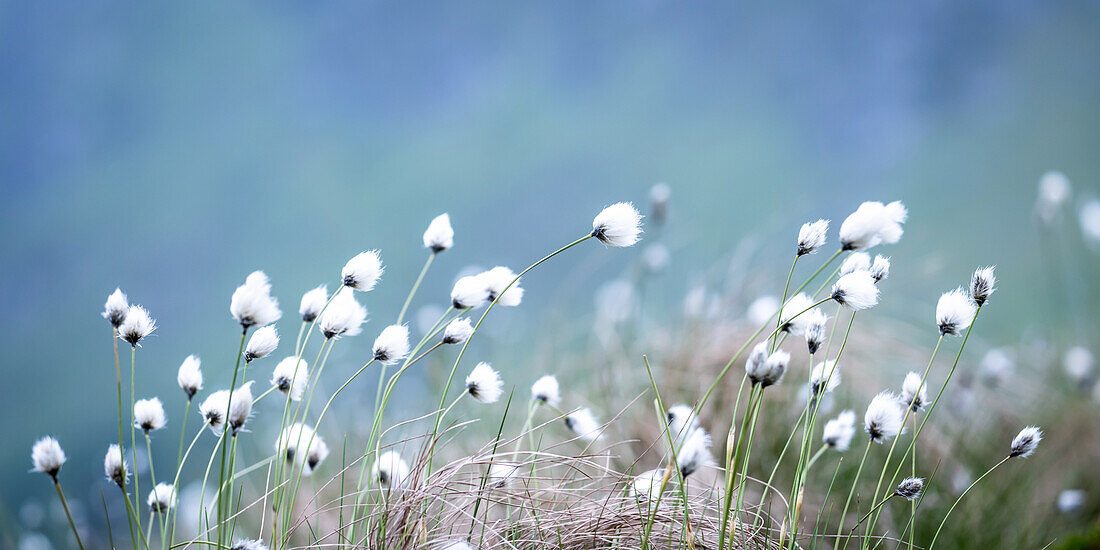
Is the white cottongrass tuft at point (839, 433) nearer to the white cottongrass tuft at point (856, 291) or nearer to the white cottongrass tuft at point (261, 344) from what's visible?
the white cottongrass tuft at point (856, 291)

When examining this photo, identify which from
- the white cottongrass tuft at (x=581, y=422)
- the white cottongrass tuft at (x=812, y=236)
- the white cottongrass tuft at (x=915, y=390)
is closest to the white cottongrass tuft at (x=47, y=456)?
the white cottongrass tuft at (x=581, y=422)

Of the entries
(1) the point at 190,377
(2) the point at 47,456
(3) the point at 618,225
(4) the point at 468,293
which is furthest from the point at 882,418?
(2) the point at 47,456

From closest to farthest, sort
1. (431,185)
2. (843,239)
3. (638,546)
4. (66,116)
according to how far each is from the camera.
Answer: (843,239)
(638,546)
(66,116)
(431,185)

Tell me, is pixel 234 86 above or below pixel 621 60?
below

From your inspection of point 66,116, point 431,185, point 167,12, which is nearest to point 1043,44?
point 431,185

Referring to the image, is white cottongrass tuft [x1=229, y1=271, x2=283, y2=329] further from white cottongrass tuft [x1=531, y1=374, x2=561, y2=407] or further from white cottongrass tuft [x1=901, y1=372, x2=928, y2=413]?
white cottongrass tuft [x1=901, y1=372, x2=928, y2=413]

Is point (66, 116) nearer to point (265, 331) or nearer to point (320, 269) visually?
point (320, 269)

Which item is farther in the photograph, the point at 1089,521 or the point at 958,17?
the point at 958,17
